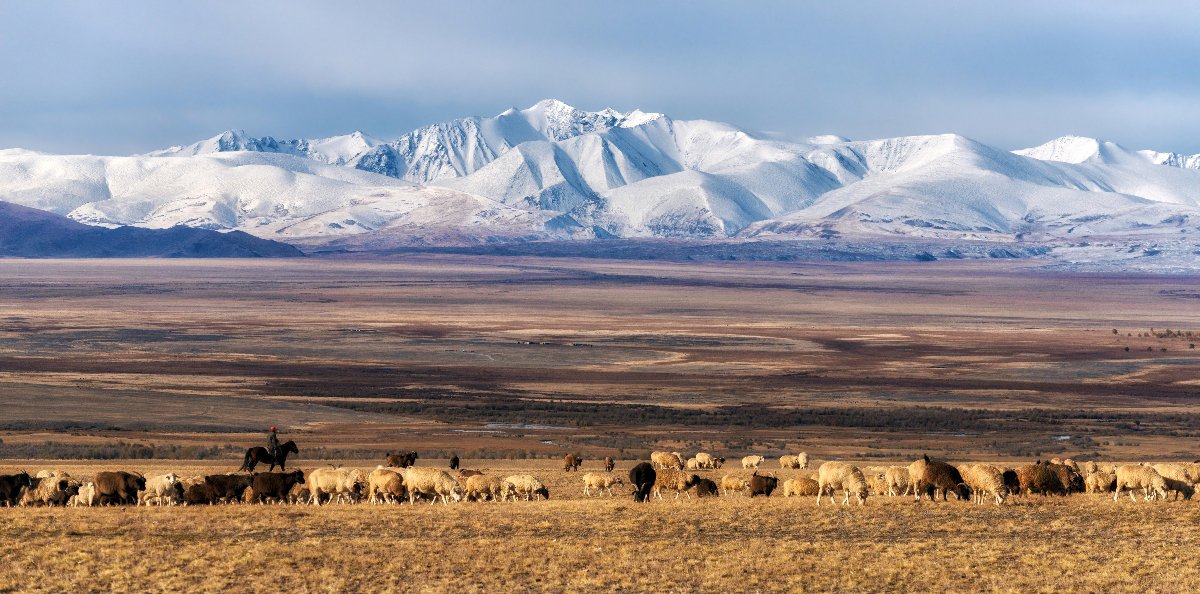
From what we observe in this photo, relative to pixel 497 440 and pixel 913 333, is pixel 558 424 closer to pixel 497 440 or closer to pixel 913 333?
pixel 497 440

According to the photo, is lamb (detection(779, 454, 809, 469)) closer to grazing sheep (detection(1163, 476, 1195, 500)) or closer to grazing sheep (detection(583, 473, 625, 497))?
grazing sheep (detection(583, 473, 625, 497))

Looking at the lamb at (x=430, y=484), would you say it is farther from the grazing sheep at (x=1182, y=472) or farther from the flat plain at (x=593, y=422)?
the grazing sheep at (x=1182, y=472)

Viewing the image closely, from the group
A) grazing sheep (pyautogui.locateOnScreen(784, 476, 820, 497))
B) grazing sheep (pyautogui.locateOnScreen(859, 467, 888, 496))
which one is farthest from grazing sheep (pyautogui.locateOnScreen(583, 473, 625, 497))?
grazing sheep (pyautogui.locateOnScreen(859, 467, 888, 496))

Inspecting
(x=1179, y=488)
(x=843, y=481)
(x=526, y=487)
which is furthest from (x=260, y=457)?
(x=1179, y=488)

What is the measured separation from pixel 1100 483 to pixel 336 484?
14.4 meters

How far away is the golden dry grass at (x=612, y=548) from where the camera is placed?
19375mm

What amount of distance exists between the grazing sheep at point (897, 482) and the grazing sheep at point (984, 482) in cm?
106

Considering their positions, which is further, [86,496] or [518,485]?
[518,485]

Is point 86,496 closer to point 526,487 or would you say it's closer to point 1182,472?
point 526,487

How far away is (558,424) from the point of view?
55.9 meters

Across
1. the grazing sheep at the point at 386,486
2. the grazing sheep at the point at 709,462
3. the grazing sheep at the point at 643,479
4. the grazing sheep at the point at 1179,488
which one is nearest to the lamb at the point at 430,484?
the grazing sheep at the point at 386,486

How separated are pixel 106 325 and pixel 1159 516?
101 meters

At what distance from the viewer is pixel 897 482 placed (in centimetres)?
2719

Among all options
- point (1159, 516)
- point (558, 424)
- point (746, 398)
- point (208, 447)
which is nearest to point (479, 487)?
point (1159, 516)
